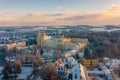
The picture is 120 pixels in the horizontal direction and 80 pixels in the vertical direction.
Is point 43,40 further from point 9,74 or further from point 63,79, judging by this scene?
point 63,79

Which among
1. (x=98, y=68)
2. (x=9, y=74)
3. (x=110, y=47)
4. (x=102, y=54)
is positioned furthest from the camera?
(x=110, y=47)

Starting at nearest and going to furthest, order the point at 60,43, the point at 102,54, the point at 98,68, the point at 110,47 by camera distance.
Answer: the point at 98,68
the point at 102,54
the point at 110,47
the point at 60,43

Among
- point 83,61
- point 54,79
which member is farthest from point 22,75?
point 83,61

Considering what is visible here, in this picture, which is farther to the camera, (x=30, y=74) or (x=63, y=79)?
(x=30, y=74)

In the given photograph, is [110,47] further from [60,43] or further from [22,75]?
[22,75]

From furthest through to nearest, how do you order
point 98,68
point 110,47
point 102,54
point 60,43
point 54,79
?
point 60,43, point 110,47, point 102,54, point 98,68, point 54,79

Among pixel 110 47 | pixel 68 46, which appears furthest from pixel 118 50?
pixel 68 46

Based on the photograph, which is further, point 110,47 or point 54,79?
point 110,47

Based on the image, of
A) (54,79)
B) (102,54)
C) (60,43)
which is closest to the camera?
(54,79)

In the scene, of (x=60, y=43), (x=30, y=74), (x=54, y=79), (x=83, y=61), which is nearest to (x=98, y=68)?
(x=83, y=61)
